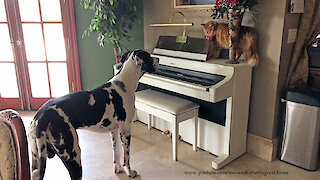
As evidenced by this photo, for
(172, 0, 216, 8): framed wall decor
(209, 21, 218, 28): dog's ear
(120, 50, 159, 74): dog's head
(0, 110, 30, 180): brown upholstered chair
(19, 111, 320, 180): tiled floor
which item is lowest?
(19, 111, 320, 180): tiled floor

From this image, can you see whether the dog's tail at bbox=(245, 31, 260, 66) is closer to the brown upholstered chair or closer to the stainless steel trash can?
the stainless steel trash can

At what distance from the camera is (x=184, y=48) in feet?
8.73

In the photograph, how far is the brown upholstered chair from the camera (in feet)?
2.90

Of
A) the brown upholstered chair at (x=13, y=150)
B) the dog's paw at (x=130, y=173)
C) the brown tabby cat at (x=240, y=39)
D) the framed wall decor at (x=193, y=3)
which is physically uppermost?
the framed wall decor at (x=193, y=3)

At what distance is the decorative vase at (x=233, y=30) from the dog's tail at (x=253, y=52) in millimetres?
120

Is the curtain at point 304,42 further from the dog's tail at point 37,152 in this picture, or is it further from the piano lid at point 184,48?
the dog's tail at point 37,152

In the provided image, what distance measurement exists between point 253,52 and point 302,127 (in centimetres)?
80

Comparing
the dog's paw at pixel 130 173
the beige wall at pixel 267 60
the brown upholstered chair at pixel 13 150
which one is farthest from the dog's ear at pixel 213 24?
the brown upholstered chair at pixel 13 150

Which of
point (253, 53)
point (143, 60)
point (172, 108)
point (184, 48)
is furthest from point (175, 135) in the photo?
point (253, 53)

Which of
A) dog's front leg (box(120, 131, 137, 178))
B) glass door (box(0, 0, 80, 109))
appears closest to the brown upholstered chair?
dog's front leg (box(120, 131, 137, 178))

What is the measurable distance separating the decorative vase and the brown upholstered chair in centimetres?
187

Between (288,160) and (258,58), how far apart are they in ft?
3.36

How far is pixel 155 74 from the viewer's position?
2631 mm

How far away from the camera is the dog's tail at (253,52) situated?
2.27m
